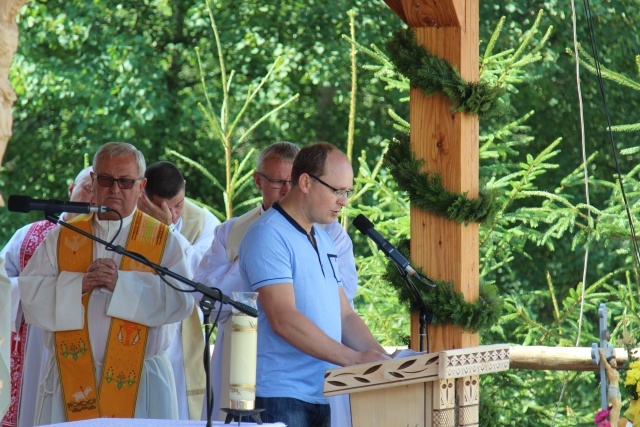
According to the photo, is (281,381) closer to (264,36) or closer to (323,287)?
(323,287)

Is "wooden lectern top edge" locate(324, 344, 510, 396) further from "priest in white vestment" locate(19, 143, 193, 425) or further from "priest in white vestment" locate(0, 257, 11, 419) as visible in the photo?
"priest in white vestment" locate(19, 143, 193, 425)

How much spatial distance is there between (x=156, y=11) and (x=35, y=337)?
30.9 feet

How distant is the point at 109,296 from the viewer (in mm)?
5148

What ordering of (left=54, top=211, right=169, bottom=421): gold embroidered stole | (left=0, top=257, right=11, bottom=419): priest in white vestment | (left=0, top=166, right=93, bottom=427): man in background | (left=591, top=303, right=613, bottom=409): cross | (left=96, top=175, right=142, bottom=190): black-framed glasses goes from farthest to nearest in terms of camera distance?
(left=0, top=166, right=93, bottom=427): man in background → (left=54, top=211, right=169, bottom=421): gold embroidered stole → (left=96, top=175, right=142, bottom=190): black-framed glasses → (left=591, top=303, right=613, bottom=409): cross → (left=0, top=257, right=11, bottom=419): priest in white vestment

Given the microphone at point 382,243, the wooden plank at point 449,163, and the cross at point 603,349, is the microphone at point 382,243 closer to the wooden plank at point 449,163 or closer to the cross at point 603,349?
the wooden plank at point 449,163

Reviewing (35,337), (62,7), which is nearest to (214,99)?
(62,7)

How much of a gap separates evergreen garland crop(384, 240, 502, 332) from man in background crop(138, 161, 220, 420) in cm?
132

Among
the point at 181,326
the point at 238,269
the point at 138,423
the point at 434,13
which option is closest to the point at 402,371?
the point at 138,423

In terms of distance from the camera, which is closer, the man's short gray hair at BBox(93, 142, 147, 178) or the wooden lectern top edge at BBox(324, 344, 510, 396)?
the wooden lectern top edge at BBox(324, 344, 510, 396)

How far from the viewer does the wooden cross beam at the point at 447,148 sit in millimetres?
4797

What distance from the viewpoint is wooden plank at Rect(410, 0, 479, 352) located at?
4.80 meters


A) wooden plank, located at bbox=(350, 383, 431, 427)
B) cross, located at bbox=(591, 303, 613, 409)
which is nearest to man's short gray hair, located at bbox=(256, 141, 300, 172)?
cross, located at bbox=(591, 303, 613, 409)

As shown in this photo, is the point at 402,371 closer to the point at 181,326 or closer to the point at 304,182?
the point at 304,182

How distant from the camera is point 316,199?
163 inches
